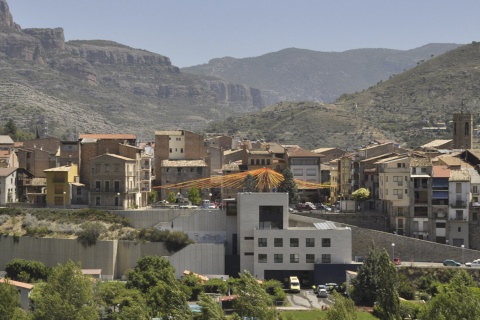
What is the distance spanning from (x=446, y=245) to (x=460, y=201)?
14.2 ft

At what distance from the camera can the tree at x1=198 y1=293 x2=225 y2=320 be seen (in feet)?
165

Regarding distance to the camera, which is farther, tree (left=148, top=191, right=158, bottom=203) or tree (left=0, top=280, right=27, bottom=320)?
tree (left=148, top=191, right=158, bottom=203)

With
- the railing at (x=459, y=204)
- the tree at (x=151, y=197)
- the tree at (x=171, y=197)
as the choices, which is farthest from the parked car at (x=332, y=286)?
the tree at (x=151, y=197)

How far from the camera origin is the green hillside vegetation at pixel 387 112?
153 m

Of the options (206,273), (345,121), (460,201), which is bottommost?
(206,273)

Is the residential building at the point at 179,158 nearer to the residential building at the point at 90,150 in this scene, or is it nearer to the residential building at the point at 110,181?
the residential building at the point at 90,150

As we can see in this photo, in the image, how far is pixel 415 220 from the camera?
2857 inches

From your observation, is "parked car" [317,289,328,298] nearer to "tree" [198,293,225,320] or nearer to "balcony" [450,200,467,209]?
"tree" [198,293,225,320]

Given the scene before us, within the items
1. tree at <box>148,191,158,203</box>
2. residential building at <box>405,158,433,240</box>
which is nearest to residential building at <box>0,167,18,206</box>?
tree at <box>148,191,158,203</box>

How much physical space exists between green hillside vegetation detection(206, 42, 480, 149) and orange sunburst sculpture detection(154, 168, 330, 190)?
185 feet

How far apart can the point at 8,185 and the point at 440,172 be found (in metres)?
32.9

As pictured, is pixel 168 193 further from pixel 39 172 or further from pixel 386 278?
pixel 386 278

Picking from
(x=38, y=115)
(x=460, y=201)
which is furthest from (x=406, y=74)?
(x=460, y=201)

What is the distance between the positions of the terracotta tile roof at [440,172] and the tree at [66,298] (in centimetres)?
2809
